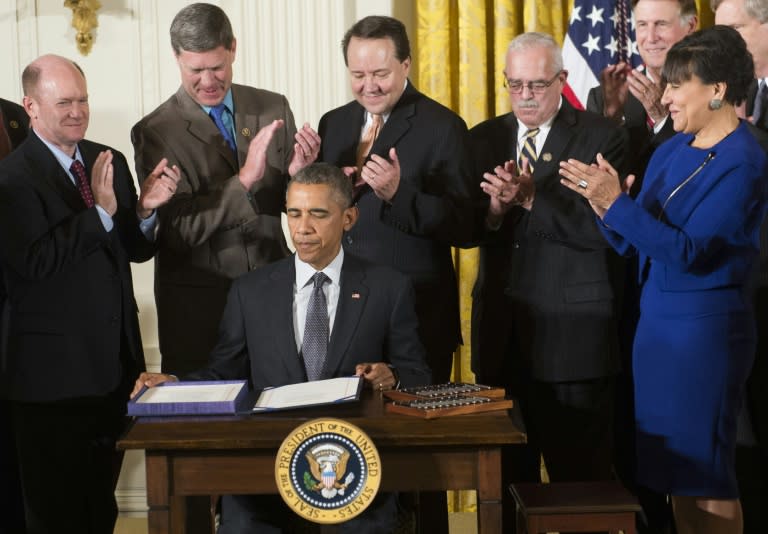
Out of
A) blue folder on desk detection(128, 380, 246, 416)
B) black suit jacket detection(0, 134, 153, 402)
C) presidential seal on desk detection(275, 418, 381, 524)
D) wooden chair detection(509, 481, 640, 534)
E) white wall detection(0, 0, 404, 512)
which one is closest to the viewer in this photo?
presidential seal on desk detection(275, 418, 381, 524)

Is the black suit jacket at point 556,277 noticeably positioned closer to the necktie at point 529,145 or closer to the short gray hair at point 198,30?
the necktie at point 529,145

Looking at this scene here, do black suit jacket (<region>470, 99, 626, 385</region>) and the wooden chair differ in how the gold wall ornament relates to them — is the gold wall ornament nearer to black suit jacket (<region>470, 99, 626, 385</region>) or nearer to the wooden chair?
black suit jacket (<region>470, 99, 626, 385</region>)

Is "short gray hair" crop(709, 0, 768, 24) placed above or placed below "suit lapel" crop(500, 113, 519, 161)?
above

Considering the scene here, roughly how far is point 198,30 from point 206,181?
55cm

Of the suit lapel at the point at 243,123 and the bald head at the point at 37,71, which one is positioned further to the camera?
the suit lapel at the point at 243,123

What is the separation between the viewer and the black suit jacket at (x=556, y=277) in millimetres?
4020

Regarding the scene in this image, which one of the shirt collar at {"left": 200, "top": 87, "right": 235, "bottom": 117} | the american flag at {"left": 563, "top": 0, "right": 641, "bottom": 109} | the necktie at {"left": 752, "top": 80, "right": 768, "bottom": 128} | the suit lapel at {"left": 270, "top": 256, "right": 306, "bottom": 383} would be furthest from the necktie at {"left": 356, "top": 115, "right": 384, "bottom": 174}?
the necktie at {"left": 752, "top": 80, "right": 768, "bottom": 128}

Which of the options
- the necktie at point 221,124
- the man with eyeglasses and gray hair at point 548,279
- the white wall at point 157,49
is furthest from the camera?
the white wall at point 157,49

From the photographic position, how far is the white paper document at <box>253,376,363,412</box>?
9.87ft

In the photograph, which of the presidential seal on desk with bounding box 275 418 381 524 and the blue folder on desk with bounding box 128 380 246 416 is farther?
the blue folder on desk with bounding box 128 380 246 416

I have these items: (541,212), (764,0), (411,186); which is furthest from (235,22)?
(764,0)

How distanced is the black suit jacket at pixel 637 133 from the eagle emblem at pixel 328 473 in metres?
1.87

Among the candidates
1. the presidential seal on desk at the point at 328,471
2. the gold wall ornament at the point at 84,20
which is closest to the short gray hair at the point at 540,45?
the presidential seal on desk at the point at 328,471

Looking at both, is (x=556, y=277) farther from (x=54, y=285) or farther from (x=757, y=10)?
(x=54, y=285)
